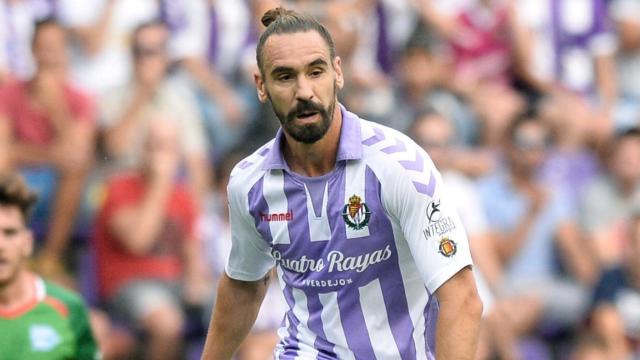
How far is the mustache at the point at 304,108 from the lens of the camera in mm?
4668

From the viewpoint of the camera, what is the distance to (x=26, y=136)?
8.46m

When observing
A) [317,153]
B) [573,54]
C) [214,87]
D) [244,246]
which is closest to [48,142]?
[214,87]

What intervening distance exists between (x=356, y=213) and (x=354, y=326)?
44cm

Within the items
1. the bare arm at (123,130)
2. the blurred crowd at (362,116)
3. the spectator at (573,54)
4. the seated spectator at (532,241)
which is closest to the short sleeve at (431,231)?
the blurred crowd at (362,116)

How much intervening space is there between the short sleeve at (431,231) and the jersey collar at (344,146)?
22 centimetres

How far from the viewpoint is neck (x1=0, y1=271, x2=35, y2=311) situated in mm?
6656

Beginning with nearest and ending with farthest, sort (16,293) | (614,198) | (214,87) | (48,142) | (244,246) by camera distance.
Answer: (244,246)
(16,293)
(48,142)
(214,87)
(614,198)

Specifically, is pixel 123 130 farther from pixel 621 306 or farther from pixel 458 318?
pixel 458 318

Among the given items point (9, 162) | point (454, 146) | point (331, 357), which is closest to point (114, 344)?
point (9, 162)

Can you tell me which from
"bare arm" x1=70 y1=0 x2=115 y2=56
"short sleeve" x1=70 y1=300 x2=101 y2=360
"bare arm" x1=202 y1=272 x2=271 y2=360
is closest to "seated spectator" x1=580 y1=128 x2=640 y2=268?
"bare arm" x1=70 y1=0 x2=115 y2=56

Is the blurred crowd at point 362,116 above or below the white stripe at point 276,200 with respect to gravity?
below

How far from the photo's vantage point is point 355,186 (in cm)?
480

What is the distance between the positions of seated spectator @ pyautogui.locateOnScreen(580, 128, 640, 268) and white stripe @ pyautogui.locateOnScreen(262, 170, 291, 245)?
5395mm

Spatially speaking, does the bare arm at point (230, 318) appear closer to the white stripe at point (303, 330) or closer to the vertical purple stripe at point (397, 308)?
the white stripe at point (303, 330)
